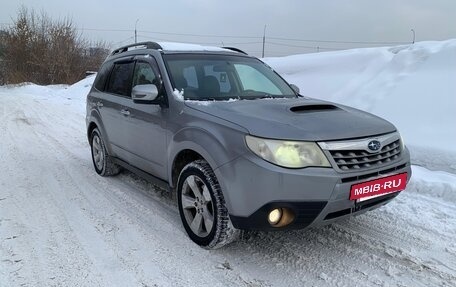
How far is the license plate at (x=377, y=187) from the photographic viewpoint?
2.92 meters

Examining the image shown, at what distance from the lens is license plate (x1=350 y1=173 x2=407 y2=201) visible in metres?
2.92

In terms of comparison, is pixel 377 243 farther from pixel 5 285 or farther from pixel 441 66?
pixel 441 66

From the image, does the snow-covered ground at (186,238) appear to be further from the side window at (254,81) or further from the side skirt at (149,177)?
the side window at (254,81)

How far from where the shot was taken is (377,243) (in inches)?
139

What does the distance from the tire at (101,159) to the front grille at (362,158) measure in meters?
3.39

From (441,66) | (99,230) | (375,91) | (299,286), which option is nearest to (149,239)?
(99,230)

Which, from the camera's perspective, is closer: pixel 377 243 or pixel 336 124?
pixel 336 124

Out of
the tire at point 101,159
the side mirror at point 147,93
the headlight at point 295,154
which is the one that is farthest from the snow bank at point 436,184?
the tire at point 101,159

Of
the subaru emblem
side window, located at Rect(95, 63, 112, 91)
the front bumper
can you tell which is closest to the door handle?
side window, located at Rect(95, 63, 112, 91)

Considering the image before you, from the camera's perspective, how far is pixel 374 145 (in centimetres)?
306

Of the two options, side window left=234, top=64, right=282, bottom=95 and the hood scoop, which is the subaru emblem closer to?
the hood scoop

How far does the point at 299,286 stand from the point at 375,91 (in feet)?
19.7

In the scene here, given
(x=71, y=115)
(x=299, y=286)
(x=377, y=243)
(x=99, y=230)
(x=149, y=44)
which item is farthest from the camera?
(x=71, y=115)


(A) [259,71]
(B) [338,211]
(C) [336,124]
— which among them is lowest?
(B) [338,211]
